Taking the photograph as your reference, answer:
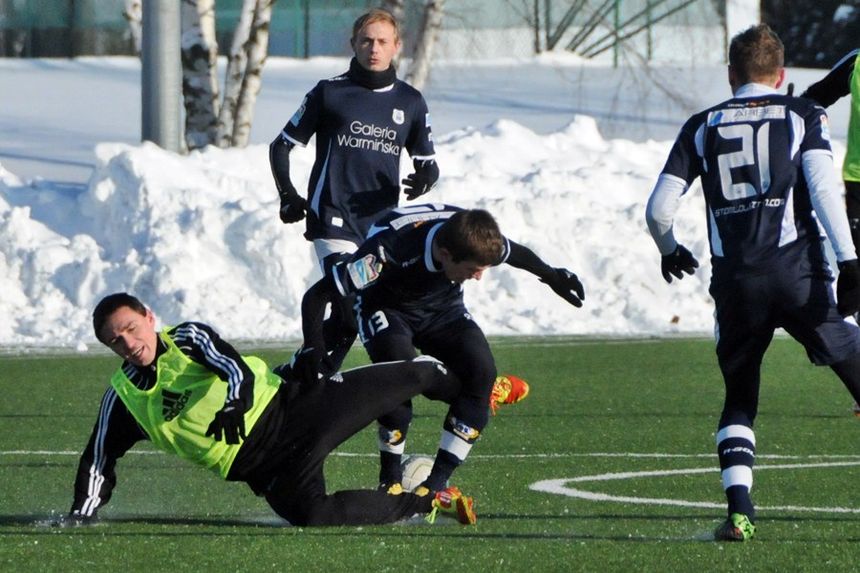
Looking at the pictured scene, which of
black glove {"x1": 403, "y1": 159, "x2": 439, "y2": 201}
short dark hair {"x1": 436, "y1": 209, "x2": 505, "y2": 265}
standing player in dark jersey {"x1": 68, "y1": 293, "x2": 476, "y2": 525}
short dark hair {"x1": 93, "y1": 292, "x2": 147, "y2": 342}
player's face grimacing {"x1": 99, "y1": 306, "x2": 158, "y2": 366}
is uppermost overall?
short dark hair {"x1": 436, "y1": 209, "x2": 505, "y2": 265}

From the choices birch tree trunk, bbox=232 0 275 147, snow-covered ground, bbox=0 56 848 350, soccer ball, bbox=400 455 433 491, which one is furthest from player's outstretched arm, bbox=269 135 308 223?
birch tree trunk, bbox=232 0 275 147

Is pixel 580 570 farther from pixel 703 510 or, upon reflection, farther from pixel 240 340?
pixel 240 340

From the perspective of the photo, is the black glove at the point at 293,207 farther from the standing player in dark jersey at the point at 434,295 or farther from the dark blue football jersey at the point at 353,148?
the standing player in dark jersey at the point at 434,295

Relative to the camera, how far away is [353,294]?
25.1 ft

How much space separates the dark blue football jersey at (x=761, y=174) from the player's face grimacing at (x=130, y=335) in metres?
2.13

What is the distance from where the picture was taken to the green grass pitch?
6359mm

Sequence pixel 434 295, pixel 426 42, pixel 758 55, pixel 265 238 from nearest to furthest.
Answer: pixel 758 55
pixel 434 295
pixel 265 238
pixel 426 42

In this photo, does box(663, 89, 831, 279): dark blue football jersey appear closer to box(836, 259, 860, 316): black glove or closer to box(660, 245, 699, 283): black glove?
box(836, 259, 860, 316): black glove

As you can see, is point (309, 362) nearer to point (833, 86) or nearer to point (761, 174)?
point (761, 174)

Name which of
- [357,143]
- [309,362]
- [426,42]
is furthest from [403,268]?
[426,42]

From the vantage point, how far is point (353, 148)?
909 cm

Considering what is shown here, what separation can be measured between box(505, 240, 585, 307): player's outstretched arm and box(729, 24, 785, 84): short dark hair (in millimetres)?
1182

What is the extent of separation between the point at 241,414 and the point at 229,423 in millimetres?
73

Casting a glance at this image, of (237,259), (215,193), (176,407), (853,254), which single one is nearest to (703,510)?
(853,254)
